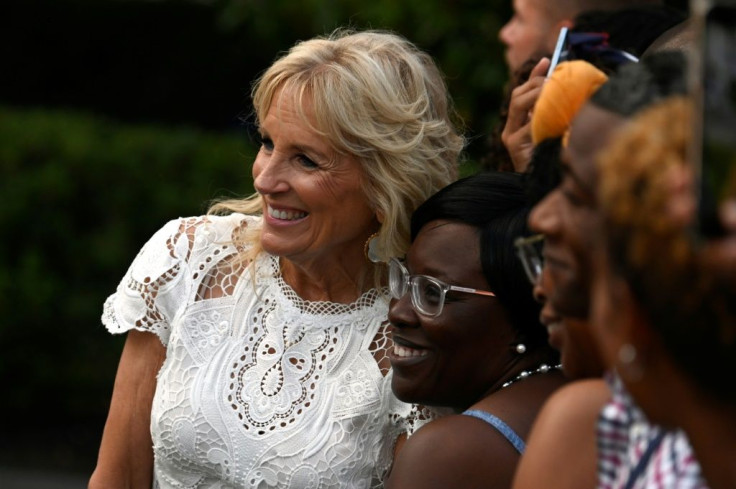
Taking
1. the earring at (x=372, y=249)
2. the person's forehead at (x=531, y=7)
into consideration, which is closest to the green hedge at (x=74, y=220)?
the person's forehead at (x=531, y=7)

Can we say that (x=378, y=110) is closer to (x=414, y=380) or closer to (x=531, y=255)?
(x=414, y=380)

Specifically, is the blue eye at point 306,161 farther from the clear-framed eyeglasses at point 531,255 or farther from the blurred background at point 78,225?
the blurred background at point 78,225

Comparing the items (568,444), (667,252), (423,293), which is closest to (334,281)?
(423,293)

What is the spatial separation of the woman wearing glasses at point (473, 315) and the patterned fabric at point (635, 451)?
0.79m

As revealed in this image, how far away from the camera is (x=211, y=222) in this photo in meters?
3.33

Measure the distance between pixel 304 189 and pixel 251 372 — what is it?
499 mm

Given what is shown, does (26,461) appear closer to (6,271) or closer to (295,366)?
(6,271)

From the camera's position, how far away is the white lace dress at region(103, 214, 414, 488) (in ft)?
9.88

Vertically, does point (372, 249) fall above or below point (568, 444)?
below

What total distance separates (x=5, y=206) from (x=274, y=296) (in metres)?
3.94

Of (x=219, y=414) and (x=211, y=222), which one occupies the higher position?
(x=211, y=222)

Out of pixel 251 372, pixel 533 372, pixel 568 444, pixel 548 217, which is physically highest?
pixel 548 217

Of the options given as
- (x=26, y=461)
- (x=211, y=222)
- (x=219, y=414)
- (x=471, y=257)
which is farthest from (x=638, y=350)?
(x=26, y=461)

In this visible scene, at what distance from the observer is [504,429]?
2418 mm
